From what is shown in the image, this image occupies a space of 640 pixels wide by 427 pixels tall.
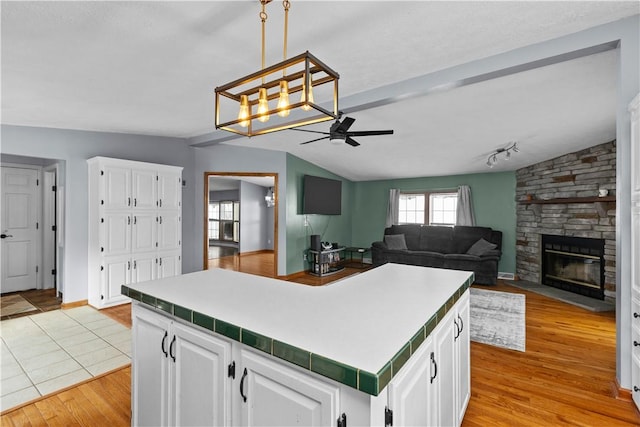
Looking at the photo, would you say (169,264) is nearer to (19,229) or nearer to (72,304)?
(72,304)

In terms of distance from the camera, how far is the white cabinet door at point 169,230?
460 centimetres

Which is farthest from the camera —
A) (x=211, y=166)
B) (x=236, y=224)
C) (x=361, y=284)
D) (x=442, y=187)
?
(x=236, y=224)

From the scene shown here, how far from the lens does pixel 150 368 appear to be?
1566mm

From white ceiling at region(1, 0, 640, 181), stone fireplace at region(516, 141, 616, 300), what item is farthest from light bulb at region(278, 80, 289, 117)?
stone fireplace at region(516, 141, 616, 300)

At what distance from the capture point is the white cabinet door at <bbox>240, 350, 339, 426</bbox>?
0.90 m

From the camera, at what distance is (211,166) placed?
18.0 feet

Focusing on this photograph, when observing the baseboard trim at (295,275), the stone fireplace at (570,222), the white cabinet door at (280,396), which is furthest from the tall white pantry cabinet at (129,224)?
the stone fireplace at (570,222)

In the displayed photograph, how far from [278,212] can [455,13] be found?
14.7ft

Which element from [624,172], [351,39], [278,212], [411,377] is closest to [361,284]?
[411,377]

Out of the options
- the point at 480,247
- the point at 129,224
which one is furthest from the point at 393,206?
the point at 129,224

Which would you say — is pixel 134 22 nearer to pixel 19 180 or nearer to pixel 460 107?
pixel 460 107

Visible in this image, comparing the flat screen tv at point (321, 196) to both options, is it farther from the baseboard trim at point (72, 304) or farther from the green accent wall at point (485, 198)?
the baseboard trim at point (72, 304)

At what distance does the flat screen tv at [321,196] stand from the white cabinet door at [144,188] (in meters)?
2.76

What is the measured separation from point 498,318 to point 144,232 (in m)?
4.81
